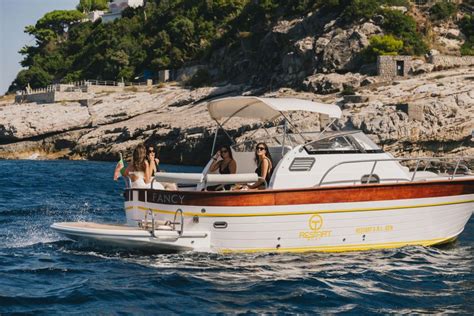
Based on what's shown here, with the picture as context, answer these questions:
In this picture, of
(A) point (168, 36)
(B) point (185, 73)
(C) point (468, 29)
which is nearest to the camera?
(C) point (468, 29)

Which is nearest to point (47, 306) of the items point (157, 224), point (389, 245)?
point (157, 224)

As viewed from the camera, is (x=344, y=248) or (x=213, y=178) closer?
(x=213, y=178)

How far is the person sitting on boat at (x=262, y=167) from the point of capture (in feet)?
45.2

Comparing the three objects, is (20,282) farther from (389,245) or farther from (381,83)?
(381,83)

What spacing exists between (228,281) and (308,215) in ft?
8.49

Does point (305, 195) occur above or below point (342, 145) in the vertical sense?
below

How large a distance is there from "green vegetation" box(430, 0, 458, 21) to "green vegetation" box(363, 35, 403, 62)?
8020 millimetres

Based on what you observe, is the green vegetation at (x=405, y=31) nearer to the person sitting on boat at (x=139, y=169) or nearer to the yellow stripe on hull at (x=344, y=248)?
the yellow stripe on hull at (x=344, y=248)

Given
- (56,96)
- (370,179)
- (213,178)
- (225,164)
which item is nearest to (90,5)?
(56,96)

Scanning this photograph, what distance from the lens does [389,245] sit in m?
13.8

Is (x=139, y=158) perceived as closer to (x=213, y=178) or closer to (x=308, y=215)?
(x=213, y=178)

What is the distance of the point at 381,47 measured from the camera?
186 feet

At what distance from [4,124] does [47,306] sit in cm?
5752

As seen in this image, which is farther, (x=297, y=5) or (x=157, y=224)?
(x=297, y=5)
